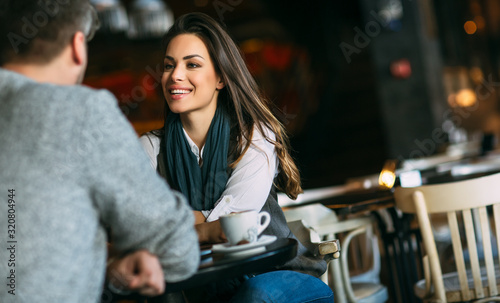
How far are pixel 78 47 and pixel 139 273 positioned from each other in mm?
440

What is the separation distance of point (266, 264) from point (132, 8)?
5180 millimetres

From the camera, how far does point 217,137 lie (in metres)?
1.91

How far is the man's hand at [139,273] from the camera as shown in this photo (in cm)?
105

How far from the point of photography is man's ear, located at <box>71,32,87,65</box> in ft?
3.63

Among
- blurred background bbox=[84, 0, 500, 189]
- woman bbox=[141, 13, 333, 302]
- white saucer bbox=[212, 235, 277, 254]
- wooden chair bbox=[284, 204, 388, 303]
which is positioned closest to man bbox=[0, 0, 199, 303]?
white saucer bbox=[212, 235, 277, 254]

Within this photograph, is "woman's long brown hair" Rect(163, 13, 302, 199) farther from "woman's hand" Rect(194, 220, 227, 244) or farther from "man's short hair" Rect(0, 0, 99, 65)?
"man's short hair" Rect(0, 0, 99, 65)

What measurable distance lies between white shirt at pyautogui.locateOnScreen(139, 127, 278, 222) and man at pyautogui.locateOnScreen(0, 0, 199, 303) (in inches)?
26.7

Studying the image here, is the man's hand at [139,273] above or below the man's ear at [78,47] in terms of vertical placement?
below

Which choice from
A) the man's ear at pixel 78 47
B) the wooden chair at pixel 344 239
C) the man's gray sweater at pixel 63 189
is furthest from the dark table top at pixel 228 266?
the wooden chair at pixel 344 239

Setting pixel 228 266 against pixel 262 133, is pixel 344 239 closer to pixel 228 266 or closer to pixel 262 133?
pixel 262 133

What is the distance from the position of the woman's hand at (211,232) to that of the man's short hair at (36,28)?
740 mm

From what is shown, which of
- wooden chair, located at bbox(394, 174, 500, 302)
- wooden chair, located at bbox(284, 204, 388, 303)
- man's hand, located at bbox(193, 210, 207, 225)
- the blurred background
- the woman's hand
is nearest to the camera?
the woman's hand

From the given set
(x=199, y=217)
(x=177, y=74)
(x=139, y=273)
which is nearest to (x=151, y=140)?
(x=177, y=74)

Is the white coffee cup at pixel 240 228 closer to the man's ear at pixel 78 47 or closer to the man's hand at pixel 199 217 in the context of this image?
the man's hand at pixel 199 217
